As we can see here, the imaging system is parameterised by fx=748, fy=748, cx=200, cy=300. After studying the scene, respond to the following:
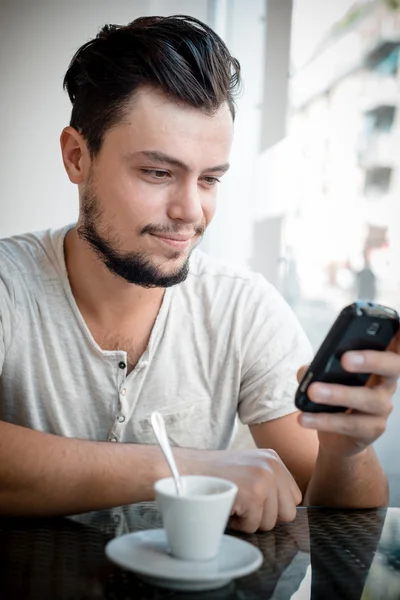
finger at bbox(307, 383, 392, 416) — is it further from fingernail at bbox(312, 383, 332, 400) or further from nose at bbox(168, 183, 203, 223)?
nose at bbox(168, 183, 203, 223)

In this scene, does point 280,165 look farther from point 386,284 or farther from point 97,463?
point 97,463

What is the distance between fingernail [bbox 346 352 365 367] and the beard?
20.7 inches

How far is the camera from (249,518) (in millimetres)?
970

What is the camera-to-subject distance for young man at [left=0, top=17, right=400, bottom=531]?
140cm

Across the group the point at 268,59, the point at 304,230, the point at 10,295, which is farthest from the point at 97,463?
the point at 268,59

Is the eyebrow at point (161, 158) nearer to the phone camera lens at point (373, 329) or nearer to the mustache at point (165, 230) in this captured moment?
the mustache at point (165, 230)

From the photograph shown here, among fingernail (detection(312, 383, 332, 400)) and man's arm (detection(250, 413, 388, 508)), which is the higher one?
fingernail (detection(312, 383, 332, 400))

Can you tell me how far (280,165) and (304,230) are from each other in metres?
0.25

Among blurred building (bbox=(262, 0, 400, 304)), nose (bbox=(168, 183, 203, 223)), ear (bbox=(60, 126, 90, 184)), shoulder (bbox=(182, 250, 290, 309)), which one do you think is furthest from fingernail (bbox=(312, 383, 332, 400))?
blurred building (bbox=(262, 0, 400, 304))

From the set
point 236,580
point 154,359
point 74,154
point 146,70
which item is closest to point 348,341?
point 236,580

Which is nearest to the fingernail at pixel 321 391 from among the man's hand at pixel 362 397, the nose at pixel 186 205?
the man's hand at pixel 362 397

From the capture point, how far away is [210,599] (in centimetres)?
72

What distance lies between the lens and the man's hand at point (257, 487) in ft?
3.20

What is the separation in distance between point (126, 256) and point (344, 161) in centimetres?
144
